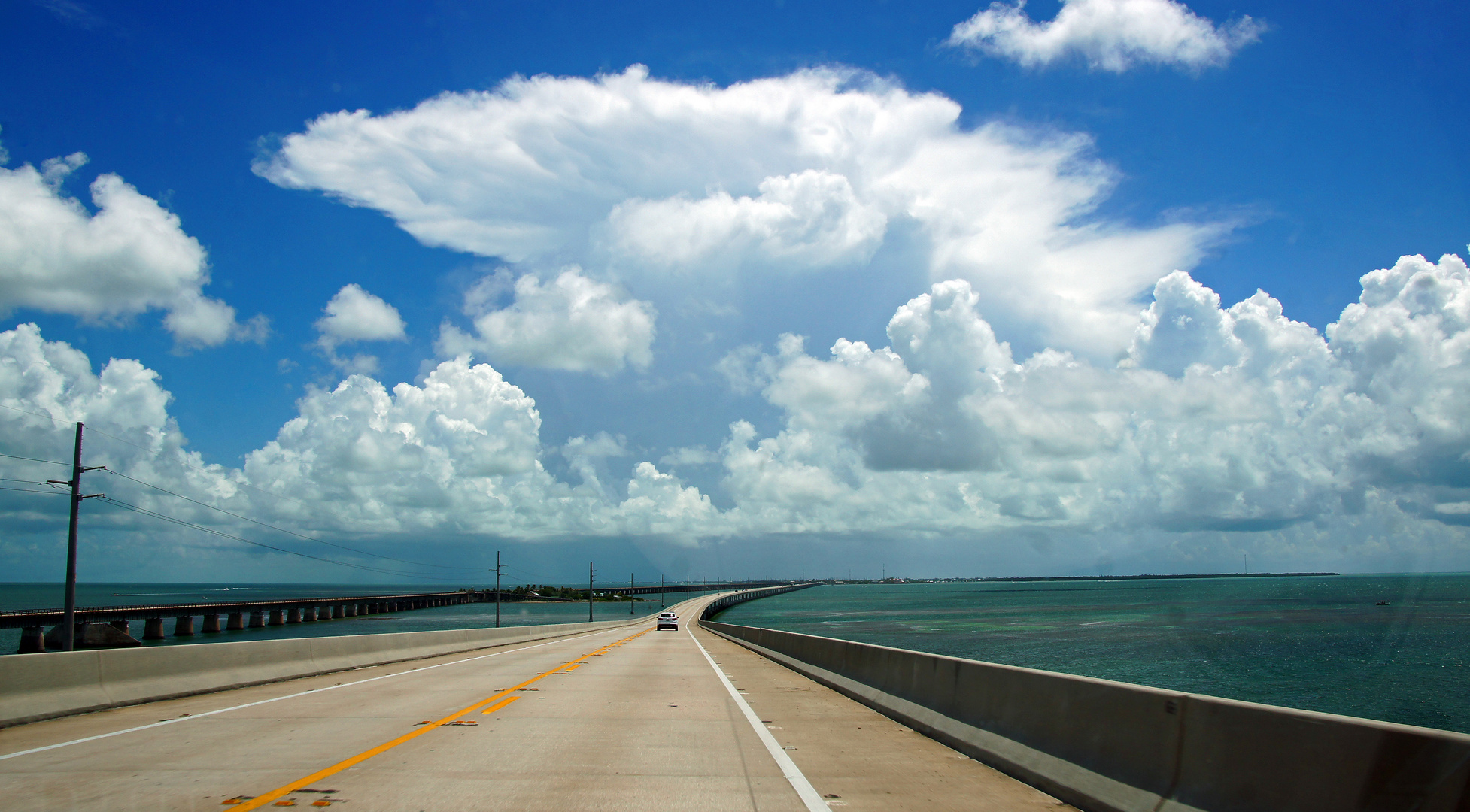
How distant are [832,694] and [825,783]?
890cm

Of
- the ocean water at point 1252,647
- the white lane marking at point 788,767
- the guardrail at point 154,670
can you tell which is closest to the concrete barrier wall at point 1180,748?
the white lane marking at point 788,767

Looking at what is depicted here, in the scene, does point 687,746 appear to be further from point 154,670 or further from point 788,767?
point 154,670

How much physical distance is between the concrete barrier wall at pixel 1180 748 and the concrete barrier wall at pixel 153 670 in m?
11.4

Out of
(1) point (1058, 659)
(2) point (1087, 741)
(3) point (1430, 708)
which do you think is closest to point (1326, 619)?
(1) point (1058, 659)

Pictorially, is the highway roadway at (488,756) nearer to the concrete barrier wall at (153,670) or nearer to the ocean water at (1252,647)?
the concrete barrier wall at (153,670)

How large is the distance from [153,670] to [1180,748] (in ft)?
49.4

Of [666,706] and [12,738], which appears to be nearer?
[12,738]

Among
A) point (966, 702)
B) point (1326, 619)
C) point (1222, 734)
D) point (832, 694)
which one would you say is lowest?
point (1326, 619)

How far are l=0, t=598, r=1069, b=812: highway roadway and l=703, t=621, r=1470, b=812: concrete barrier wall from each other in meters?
0.42

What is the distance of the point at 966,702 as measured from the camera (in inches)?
414

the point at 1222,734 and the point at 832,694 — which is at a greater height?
the point at 1222,734

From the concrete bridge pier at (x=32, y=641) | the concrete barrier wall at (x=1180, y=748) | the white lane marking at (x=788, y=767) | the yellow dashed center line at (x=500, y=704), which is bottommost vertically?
the concrete bridge pier at (x=32, y=641)

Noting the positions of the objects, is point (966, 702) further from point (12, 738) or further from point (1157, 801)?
point (12, 738)

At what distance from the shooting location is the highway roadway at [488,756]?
738cm
